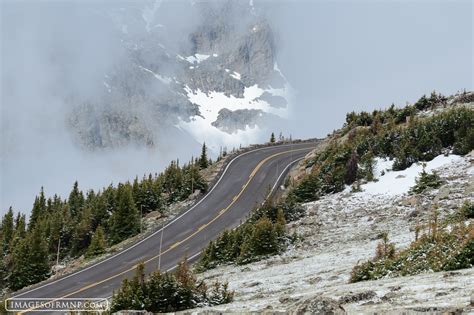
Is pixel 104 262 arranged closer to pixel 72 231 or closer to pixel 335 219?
pixel 72 231

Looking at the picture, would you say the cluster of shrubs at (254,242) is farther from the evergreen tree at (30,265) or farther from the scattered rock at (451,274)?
the evergreen tree at (30,265)

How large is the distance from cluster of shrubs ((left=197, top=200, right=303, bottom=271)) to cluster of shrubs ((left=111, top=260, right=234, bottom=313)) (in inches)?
308

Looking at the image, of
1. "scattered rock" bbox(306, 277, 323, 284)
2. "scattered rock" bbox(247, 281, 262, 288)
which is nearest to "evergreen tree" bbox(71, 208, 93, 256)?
"scattered rock" bbox(247, 281, 262, 288)

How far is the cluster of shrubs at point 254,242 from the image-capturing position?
23375 mm

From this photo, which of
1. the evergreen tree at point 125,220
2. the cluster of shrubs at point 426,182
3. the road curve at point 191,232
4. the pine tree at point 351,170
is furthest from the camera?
the evergreen tree at point 125,220

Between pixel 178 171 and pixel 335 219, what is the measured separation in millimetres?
24908

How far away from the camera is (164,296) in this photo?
14852 millimetres

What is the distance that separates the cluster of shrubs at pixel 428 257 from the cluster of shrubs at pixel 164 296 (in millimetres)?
4088

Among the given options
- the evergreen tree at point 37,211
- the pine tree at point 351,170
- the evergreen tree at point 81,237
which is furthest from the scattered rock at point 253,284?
the evergreen tree at point 37,211

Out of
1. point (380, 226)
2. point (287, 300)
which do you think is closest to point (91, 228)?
point (380, 226)

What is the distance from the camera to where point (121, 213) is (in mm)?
40656

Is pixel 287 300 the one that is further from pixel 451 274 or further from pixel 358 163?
pixel 358 163

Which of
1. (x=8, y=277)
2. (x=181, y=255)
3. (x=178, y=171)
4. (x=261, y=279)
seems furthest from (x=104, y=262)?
(x=261, y=279)

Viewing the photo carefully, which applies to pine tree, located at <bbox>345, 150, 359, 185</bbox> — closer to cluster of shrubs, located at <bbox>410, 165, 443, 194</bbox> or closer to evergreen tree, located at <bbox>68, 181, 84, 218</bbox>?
cluster of shrubs, located at <bbox>410, 165, 443, 194</bbox>
